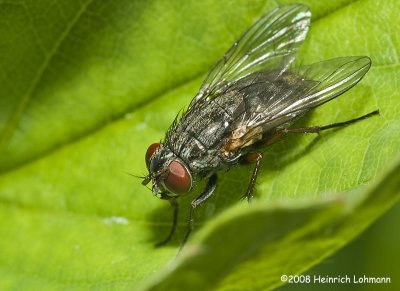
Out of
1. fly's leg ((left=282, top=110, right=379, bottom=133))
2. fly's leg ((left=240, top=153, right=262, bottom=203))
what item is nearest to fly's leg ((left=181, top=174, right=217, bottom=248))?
fly's leg ((left=240, top=153, right=262, bottom=203))

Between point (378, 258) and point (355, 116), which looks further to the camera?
point (378, 258)

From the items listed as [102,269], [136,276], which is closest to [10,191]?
[102,269]

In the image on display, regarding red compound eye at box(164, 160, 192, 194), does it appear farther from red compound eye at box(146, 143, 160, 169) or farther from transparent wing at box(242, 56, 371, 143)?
transparent wing at box(242, 56, 371, 143)

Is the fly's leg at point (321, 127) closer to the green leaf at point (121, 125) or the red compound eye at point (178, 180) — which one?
the green leaf at point (121, 125)

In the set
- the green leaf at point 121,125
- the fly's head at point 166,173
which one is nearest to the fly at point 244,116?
the fly's head at point 166,173

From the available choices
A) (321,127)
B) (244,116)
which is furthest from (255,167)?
(321,127)

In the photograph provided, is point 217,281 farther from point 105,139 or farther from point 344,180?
point 105,139
